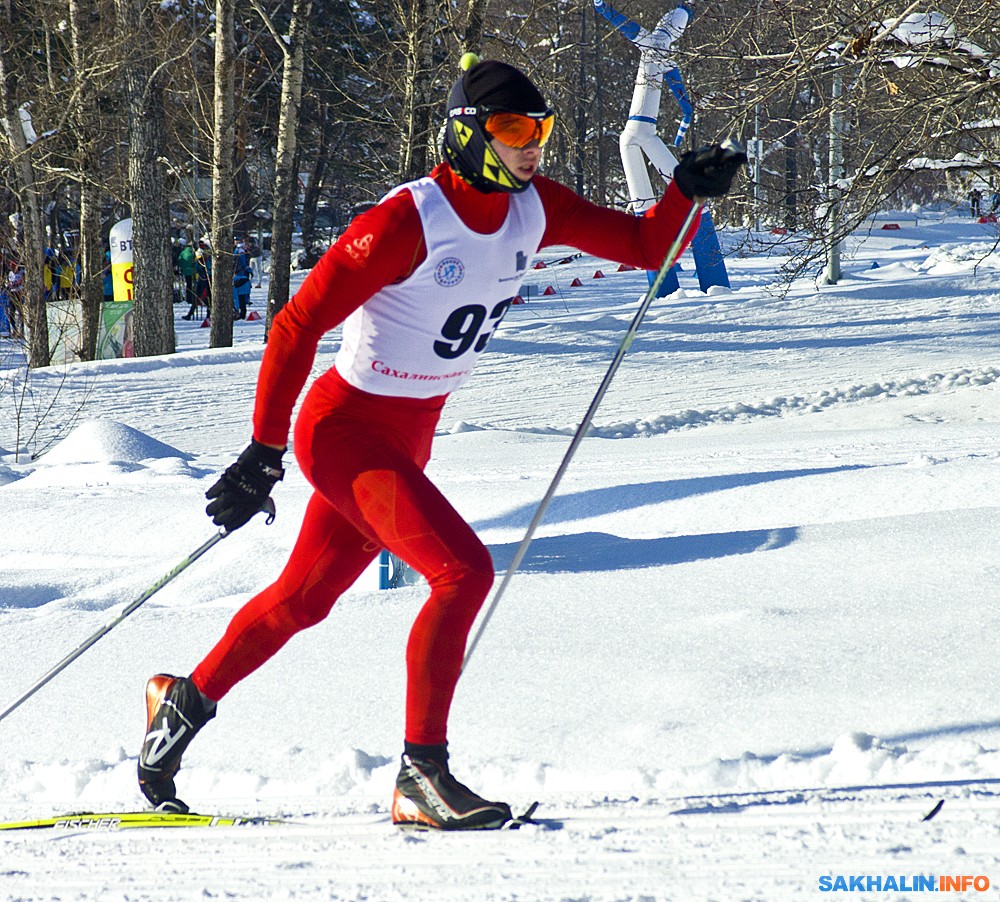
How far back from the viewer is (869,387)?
38.8 ft

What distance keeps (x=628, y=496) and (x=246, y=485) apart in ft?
11.6

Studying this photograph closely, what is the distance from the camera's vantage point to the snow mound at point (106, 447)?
8031mm

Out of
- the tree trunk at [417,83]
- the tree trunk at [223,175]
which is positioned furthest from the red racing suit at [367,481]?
the tree trunk at [223,175]

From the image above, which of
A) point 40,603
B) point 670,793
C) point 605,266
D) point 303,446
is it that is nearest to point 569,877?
point 670,793

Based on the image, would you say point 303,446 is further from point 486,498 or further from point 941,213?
point 941,213

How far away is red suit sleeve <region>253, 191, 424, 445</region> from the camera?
2.45 meters

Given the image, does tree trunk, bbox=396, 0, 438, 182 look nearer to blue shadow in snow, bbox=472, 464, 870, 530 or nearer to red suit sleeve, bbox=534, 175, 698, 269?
blue shadow in snow, bbox=472, 464, 870, 530

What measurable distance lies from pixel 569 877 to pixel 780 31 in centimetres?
716

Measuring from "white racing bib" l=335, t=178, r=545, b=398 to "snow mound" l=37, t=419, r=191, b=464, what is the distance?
19.0 feet

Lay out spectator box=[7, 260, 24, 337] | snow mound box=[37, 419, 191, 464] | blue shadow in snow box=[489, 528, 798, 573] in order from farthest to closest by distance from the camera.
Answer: spectator box=[7, 260, 24, 337]
snow mound box=[37, 419, 191, 464]
blue shadow in snow box=[489, 528, 798, 573]

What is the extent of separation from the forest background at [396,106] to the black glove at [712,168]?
349 cm

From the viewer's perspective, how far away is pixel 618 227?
3.00 meters

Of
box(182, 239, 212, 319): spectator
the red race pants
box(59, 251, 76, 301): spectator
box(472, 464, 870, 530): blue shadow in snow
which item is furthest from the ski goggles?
box(182, 239, 212, 319): spectator

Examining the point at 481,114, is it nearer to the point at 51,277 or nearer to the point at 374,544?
the point at 374,544
